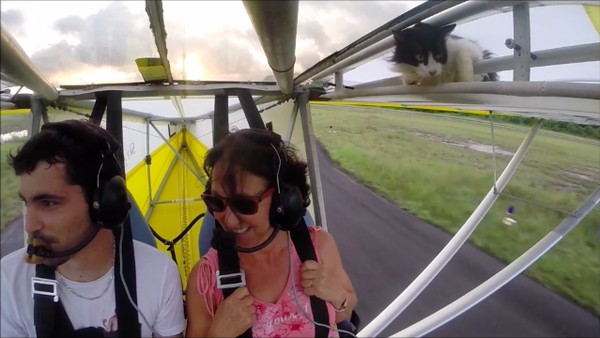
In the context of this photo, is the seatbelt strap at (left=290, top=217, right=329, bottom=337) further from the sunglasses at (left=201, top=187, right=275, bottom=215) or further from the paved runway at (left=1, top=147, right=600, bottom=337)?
the paved runway at (left=1, top=147, right=600, bottom=337)

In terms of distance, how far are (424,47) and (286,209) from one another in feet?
1.92

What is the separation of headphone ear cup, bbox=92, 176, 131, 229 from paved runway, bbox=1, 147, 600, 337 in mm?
1626

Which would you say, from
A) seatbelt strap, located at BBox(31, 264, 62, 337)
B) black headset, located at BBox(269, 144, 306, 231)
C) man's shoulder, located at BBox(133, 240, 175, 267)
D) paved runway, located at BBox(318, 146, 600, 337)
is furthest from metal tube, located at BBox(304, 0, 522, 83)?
paved runway, located at BBox(318, 146, 600, 337)

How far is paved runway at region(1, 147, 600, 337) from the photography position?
334cm

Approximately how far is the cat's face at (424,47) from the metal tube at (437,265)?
1.07 meters

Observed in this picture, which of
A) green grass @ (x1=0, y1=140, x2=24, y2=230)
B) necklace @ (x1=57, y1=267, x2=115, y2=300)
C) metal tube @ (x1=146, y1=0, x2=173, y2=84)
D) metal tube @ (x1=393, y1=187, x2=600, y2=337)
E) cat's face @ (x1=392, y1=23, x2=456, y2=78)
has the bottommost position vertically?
metal tube @ (x1=393, y1=187, x2=600, y2=337)

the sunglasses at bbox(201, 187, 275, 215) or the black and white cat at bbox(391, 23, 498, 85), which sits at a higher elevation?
the black and white cat at bbox(391, 23, 498, 85)

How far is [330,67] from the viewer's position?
1347 mm

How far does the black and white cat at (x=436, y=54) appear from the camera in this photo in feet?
3.38

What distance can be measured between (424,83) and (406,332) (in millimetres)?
1449

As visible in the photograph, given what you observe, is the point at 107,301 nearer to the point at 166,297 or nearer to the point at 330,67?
the point at 166,297

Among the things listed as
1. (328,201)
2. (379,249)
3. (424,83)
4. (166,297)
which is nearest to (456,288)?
(379,249)

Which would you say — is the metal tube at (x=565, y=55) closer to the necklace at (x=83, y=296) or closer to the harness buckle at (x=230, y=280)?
the harness buckle at (x=230, y=280)

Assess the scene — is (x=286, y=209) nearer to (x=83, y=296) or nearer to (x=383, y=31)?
(x=83, y=296)
